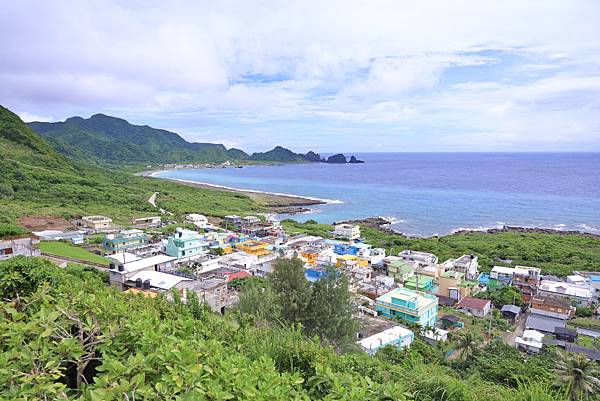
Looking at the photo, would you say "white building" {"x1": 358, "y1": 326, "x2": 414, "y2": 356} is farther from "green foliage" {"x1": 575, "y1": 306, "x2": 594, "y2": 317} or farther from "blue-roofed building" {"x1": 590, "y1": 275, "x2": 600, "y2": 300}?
"blue-roofed building" {"x1": 590, "y1": 275, "x2": 600, "y2": 300}

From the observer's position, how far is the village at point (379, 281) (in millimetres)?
14359

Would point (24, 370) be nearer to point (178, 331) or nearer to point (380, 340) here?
point (178, 331)

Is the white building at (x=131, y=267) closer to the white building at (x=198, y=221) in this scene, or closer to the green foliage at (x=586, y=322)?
the white building at (x=198, y=221)

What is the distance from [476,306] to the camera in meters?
17.8

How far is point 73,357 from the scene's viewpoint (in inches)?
85.8

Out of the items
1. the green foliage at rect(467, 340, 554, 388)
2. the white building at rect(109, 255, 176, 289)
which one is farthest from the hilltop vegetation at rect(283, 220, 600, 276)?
the white building at rect(109, 255, 176, 289)

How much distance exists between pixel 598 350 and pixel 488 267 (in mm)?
13028

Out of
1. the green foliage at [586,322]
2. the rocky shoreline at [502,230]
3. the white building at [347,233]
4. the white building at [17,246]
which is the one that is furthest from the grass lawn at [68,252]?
the rocky shoreline at [502,230]

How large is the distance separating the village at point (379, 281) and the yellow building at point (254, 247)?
8 centimetres

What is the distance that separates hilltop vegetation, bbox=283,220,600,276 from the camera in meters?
27.0

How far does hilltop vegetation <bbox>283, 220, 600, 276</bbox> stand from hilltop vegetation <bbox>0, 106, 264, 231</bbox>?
17.5 meters

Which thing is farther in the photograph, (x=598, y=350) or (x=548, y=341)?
(x=548, y=341)

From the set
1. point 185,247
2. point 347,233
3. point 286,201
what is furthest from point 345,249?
point 286,201

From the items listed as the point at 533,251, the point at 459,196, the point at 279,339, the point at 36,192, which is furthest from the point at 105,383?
the point at 459,196
